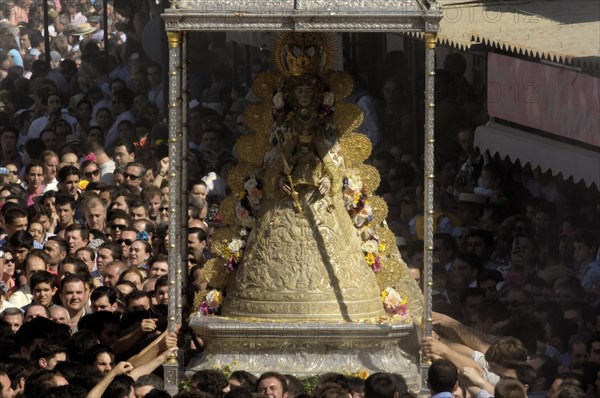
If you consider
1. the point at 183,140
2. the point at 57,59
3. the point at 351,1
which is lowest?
the point at 57,59

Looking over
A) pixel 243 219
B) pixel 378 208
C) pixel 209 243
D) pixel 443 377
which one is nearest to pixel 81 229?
pixel 209 243

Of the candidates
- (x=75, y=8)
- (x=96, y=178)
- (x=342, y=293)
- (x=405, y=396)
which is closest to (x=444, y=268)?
(x=342, y=293)

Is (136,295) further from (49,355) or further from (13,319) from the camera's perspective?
(49,355)

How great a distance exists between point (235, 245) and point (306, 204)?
0.65m

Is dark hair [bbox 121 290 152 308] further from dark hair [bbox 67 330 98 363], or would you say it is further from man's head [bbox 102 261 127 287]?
dark hair [bbox 67 330 98 363]

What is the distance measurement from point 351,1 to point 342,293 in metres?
2.01

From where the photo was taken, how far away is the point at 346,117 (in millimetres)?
15586

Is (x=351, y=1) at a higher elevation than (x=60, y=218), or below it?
higher

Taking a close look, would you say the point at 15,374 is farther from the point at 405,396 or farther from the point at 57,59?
the point at 57,59

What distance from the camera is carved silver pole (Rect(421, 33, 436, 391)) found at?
49.0 feet

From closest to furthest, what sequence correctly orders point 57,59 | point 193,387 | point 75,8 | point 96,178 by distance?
point 193,387
point 96,178
point 57,59
point 75,8

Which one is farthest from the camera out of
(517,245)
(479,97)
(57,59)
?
(57,59)

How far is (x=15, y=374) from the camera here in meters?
14.5

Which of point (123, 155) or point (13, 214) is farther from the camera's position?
point (123, 155)
